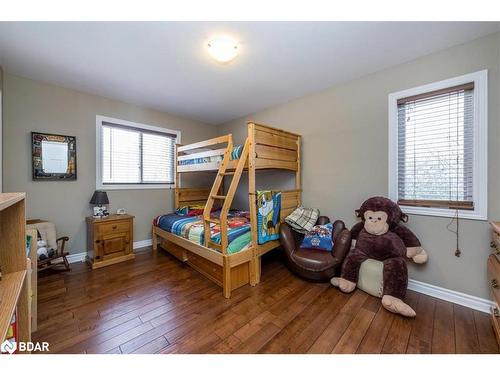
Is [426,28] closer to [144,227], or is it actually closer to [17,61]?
[17,61]

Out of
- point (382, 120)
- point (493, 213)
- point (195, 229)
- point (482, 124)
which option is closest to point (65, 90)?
point (195, 229)

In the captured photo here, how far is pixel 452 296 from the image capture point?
6.54 feet

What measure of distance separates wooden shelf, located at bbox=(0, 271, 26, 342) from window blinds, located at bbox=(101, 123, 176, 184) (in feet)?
8.45

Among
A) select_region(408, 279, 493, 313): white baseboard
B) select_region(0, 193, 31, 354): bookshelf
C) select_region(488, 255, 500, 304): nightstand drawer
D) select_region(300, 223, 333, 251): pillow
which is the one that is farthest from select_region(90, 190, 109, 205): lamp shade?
select_region(488, 255, 500, 304): nightstand drawer

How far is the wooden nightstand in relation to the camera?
2.79 meters

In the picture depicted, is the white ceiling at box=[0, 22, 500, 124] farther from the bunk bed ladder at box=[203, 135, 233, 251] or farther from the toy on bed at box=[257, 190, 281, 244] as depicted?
the toy on bed at box=[257, 190, 281, 244]

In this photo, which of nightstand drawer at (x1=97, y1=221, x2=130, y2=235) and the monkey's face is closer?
the monkey's face

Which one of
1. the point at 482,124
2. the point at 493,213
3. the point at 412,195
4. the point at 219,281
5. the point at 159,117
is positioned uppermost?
the point at 159,117

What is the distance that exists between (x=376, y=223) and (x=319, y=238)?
65 cm

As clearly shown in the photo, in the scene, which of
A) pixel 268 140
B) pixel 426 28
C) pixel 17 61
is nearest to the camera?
pixel 426 28

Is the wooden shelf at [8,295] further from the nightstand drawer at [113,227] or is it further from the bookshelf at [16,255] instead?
the nightstand drawer at [113,227]

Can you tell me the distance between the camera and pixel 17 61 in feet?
7.28

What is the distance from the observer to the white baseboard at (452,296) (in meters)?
1.85

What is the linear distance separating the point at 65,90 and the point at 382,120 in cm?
419
